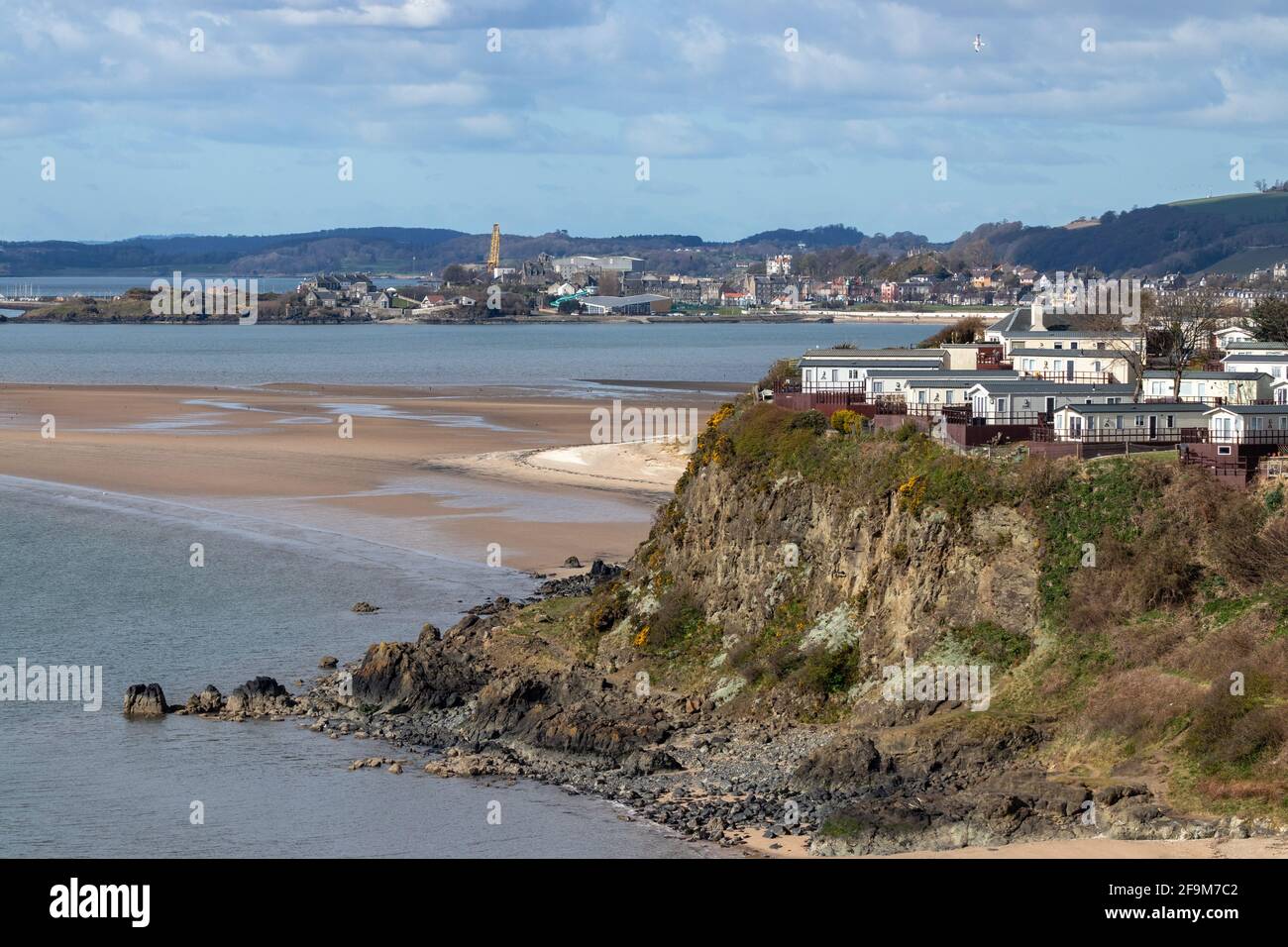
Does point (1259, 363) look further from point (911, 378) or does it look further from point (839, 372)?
point (839, 372)

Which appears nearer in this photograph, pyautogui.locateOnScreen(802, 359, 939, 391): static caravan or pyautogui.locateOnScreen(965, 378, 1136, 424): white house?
pyautogui.locateOnScreen(965, 378, 1136, 424): white house

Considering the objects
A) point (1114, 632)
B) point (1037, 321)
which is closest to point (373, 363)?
point (1037, 321)

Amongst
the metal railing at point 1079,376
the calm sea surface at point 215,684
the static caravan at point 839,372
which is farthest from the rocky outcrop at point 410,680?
the metal railing at point 1079,376

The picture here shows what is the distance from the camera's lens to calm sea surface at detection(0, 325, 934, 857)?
94.1ft

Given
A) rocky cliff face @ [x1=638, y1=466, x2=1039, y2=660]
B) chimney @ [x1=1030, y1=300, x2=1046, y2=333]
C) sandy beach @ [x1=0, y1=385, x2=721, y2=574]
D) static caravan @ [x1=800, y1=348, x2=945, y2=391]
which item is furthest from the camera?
sandy beach @ [x1=0, y1=385, x2=721, y2=574]

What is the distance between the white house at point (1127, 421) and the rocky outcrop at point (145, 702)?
67.1 ft

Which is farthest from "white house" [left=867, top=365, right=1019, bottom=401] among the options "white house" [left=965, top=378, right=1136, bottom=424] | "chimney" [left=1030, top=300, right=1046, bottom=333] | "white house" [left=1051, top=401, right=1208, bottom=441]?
"chimney" [left=1030, top=300, right=1046, bottom=333]

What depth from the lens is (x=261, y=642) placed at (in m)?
42.4

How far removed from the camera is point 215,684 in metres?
38.5

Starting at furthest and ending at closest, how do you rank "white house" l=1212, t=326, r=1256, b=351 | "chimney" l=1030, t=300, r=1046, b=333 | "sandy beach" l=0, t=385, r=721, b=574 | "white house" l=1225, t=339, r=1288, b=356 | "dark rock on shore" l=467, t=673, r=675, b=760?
1. "sandy beach" l=0, t=385, r=721, b=574
2. "chimney" l=1030, t=300, r=1046, b=333
3. "white house" l=1212, t=326, r=1256, b=351
4. "white house" l=1225, t=339, r=1288, b=356
5. "dark rock on shore" l=467, t=673, r=675, b=760

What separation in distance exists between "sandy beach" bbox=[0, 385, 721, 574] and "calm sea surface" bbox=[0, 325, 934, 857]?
2.91 metres

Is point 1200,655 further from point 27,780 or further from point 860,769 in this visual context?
point 27,780

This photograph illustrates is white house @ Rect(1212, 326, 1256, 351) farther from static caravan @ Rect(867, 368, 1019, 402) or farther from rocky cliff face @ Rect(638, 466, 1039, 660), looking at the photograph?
rocky cliff face @ Rect(638, 466, 1039, 660)
